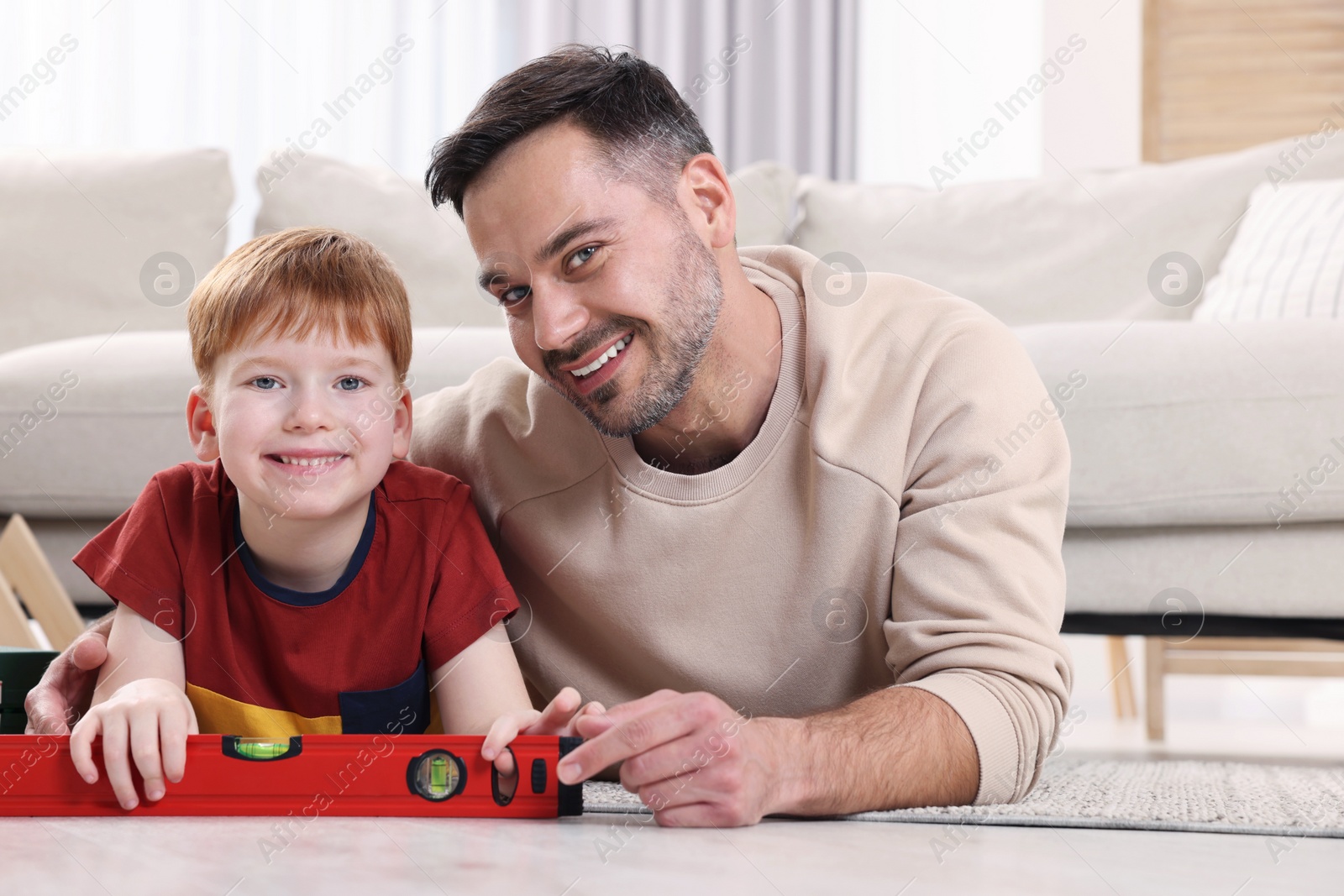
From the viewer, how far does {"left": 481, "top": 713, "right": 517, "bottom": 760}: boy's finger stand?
0.80 metres

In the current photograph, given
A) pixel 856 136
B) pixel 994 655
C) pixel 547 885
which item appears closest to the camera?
pixel 547 885

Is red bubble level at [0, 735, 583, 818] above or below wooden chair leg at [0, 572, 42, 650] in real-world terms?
above

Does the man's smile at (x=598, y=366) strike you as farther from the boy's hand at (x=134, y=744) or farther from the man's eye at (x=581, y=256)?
the boy's hand at (x=134, y=744)

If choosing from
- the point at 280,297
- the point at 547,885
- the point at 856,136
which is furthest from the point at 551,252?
the point at 856,136

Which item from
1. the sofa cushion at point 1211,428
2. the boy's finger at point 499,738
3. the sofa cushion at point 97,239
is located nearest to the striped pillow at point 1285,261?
the sofa cushion at point 1211,428

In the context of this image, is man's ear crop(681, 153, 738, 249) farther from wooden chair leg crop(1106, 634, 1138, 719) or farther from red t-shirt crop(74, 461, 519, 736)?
wooden chair leg crop(1106, 634, 1138, 719)

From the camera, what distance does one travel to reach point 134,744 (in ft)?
2.63

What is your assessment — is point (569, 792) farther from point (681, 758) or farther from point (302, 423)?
point (302, 423)

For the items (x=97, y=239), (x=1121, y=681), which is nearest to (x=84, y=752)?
(x=97, y=239)

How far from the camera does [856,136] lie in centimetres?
318

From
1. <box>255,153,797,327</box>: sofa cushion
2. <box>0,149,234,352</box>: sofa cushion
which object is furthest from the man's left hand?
<box>0,149,234,352</box>: sofa cushion

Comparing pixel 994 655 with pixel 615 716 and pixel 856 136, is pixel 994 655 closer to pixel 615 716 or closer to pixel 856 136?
pixel 615 716

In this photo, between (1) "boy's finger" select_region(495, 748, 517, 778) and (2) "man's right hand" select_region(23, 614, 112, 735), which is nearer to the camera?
(1) "boy's finger" select_region(495, 748, 517, 778)

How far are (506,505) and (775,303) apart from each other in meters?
0.34
